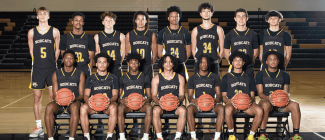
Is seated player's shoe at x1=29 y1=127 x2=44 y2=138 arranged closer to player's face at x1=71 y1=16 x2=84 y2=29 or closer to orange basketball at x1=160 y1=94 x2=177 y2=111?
player's face at x1=71 y1=16 x2=84 y2=29

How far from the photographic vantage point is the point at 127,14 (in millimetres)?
14312

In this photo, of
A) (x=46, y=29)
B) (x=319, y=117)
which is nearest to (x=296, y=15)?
(x=319, y=117)

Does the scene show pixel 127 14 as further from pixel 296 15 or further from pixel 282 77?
pixel 282 77

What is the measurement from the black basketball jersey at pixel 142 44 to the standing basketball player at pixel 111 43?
0.49ft

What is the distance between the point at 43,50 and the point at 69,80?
0.63 metres

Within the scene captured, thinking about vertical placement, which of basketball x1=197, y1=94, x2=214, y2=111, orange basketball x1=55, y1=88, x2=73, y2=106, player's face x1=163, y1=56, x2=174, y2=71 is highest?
player's face x1=163, y1=56, x2=174, y2=71

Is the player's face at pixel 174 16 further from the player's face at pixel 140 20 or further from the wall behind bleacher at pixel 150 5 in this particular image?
the wall behind bleacher at pixel 150 5

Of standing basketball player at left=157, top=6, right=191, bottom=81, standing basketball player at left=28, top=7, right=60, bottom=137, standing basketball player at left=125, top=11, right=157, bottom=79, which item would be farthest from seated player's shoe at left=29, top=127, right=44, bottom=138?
standing basketball player at left=157, top=6, right=191, bottom=81

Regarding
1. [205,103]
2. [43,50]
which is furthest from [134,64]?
[43,50]

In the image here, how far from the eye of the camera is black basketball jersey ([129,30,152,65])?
4.21 metres

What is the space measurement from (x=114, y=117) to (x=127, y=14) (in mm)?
11357

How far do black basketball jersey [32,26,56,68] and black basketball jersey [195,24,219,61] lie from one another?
1.89 metres

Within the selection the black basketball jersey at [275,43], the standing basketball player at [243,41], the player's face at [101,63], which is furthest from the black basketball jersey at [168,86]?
the black basketball jersey at [275,43]

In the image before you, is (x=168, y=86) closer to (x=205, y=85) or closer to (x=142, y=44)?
(x=205, y=85)
